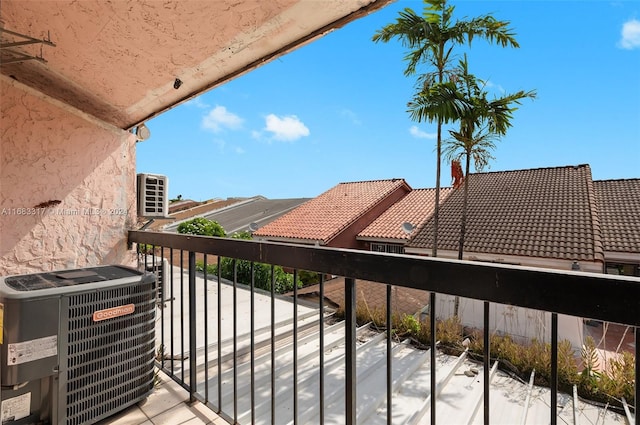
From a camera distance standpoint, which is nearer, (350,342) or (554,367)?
(554,367)

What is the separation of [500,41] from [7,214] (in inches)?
377

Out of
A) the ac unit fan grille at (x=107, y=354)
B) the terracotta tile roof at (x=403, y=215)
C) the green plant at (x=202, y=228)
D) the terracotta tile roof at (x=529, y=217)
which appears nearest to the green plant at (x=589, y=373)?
the terracotta tile roof at (x=529, y=217)

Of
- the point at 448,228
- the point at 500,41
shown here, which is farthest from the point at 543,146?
the point at 500,41

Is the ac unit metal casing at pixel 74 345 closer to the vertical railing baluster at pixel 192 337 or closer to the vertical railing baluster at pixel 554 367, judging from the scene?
the vertical railing baluster at pixel 192 337

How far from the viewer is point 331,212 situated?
1503 cm

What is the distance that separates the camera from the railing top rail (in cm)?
56

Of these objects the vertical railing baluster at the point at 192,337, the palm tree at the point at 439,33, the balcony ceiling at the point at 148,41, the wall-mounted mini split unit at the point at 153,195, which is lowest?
the vertical railing baluster at the point at 192,337

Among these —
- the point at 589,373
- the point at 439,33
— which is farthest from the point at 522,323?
the point at 439,33

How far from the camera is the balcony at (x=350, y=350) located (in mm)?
663

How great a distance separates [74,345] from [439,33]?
29.4 feet

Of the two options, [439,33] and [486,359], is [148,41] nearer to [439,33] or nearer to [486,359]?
[486,359]

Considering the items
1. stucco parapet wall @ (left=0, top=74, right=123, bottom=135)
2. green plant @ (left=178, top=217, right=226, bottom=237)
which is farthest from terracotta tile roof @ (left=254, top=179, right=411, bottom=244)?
stucco parapet wall @ (left=0, top=74, right=123, bottom=135)

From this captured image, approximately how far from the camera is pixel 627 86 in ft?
39.0

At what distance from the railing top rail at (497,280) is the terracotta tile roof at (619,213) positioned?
11885 millimetres
